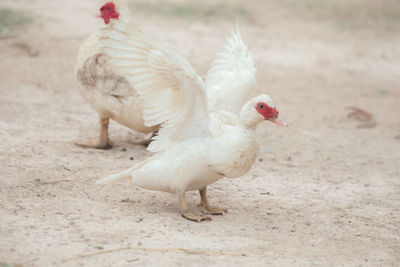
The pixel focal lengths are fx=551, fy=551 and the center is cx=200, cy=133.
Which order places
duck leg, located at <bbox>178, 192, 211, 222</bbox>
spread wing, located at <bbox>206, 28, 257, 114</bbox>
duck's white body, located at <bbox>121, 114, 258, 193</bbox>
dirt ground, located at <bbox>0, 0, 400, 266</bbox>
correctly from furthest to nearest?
spread wing, located at <bbox>206, 28, 257, 114</bbox>
duck leg, located at <bbox>178, 192, 211, 222</bbox>
duck's white body, located at <bbox>121, 114, 258, 193</bbox>
dirt ground, located at <bbox>0, 0, 400, 266</bbox>

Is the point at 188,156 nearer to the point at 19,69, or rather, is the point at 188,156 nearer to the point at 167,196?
the point at 167,196

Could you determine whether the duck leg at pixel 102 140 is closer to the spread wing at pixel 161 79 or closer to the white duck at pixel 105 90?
the white duck at pixel 105 90

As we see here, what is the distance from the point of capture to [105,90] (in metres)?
5.38

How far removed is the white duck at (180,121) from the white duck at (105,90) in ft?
4.28

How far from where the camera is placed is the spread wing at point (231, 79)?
4566mm

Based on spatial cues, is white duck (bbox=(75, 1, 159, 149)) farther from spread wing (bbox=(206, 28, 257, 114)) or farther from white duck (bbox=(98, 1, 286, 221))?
white duck (bbox=(98, 1, 286, 221))

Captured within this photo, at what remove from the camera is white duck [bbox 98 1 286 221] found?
3705 millimetres

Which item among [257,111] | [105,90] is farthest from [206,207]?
[105,90]

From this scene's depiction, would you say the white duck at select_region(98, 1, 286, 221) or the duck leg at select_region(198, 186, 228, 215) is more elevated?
the white duck at select_region(98, 1, 286, 221)

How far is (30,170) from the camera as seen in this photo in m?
4.61

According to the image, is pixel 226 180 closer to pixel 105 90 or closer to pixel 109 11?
pixel 105 90

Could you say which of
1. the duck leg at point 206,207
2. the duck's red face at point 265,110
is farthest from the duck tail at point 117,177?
the duck's red face at point 265,110

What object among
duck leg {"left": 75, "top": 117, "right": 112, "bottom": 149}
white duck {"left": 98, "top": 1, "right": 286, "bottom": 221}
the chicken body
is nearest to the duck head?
white duck {"left": 98, "top": 1, "right": 286, "bottom": 221}

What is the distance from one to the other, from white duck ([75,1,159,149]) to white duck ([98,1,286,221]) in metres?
1.30
